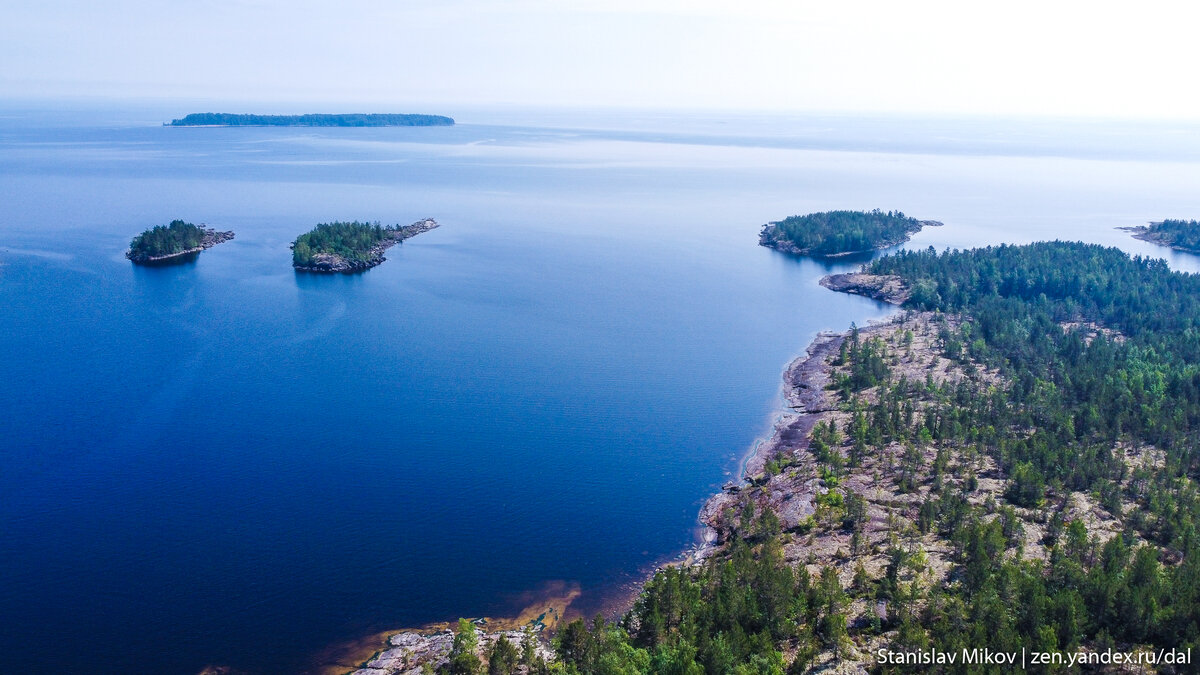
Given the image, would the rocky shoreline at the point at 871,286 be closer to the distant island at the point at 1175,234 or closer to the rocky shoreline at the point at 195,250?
the distant island at the point at 1175,234

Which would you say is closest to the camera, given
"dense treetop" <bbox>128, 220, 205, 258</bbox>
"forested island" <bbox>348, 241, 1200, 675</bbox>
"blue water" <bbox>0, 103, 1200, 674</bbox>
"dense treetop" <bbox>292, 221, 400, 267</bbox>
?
"forested island" <bbox>348, 241, 1200, 675</bbox>

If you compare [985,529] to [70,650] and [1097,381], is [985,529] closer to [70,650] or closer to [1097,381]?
[1097,381]

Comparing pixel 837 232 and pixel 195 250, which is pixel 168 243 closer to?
pixel 195 250

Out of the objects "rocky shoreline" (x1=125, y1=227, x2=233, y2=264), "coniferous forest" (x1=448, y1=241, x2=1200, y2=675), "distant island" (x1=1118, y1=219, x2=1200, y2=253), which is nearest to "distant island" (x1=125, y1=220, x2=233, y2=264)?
"rocky shoreline" (x1=125, y1=227, x2=233, y2=264)

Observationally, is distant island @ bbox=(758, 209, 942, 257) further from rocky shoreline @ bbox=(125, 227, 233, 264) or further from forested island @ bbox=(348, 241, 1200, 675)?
rocky shoreline @ bbox=(125, 227, 233, 264)

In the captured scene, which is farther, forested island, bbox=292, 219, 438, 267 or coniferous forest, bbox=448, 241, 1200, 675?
forested island, bbox=292, 219, 438, 267

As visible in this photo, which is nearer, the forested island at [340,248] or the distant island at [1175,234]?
the forested island at [340,248]

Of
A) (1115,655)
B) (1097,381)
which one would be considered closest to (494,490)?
(1115,655)

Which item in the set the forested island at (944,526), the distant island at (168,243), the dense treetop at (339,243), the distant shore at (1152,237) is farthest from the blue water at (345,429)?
the distant shore at (1152,237)
